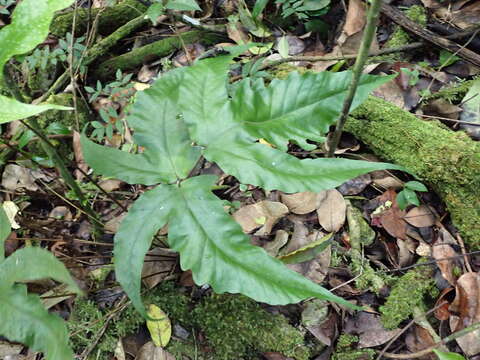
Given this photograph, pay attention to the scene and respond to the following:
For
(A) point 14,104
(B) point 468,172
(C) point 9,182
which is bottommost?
(C) point 9,182

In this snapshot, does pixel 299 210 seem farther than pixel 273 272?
Yes

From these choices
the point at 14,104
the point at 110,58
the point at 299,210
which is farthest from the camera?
the point at 110,58

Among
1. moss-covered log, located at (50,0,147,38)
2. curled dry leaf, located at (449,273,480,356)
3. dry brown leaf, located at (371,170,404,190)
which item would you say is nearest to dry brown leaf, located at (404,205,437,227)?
dry brown leaf, located at (371,170,404,190)

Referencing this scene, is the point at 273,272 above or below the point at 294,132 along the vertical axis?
below

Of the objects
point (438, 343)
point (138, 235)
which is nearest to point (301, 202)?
point (438, 343)

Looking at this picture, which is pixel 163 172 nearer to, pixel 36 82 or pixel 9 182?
pixel 9 182

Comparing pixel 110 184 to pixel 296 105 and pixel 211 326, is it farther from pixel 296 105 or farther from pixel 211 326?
pixel 296 105

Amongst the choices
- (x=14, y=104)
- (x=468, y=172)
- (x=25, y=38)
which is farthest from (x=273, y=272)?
(x=468, y=172)
